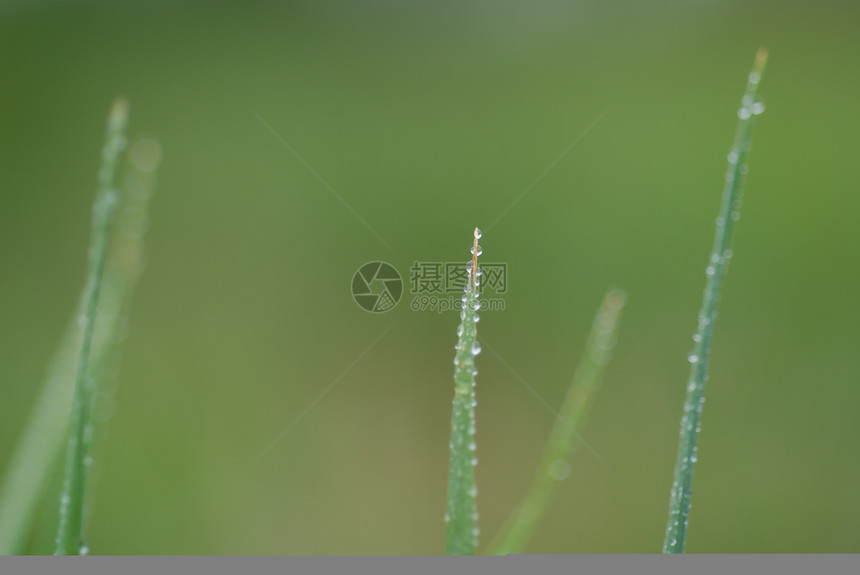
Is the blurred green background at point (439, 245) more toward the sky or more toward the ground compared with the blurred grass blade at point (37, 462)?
more toward the sky

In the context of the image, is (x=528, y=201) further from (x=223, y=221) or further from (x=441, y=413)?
(x=223, y=221)

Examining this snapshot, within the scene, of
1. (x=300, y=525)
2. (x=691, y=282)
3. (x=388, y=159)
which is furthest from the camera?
(x=388, y=159)

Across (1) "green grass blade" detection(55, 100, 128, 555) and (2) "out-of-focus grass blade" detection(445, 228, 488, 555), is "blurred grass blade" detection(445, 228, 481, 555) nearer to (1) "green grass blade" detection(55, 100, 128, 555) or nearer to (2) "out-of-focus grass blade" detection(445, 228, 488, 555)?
(2) "out-of-focus grass blade" detection(445, 228, 488, 555)

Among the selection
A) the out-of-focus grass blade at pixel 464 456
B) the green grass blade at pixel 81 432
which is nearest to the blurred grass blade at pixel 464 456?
the out-of-focus grass blade at pixel 464 456

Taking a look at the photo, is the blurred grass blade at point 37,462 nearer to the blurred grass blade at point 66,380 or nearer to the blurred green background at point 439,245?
the blurred grass blade at point 66,380

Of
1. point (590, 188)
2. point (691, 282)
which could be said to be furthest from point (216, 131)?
point (691, 282)

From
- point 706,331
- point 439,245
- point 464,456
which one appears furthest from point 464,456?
point 439,245
